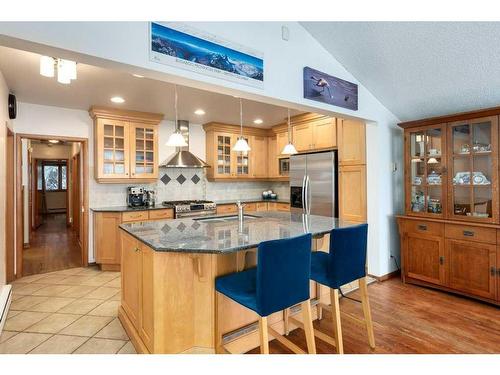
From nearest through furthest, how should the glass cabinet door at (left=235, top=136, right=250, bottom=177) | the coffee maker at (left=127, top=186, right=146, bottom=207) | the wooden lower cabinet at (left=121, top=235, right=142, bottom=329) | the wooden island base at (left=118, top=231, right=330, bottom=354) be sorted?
1. the wooden island base at (left=118, top=231, right=330, bottom=354)
2. the wooden lower cabinet at (left=121, top=235, right=142, bottom=329)
3. the coffee maker at (left=127, top=186, right=146, bottom=207)
4. the glass cabinet door at (left=235, top=136, right=250, bottom=177)

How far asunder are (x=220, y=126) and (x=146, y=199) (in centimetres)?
191

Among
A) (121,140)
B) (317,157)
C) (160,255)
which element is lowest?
(160,255)

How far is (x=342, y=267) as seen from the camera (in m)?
2.08

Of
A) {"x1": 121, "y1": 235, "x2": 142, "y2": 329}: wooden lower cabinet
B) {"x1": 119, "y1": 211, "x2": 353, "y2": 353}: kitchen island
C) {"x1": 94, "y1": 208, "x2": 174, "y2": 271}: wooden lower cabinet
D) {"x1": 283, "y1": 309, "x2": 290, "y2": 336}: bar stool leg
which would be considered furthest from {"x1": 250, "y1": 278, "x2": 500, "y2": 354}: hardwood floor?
{"x1": 94, "y1": 208, "x2": 174, "y2": 271}: wooden lower cabinet

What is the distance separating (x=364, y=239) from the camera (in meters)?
2.22

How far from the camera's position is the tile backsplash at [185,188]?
4.60m

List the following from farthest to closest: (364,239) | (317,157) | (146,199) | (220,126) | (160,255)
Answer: (220,126), (146,199), (317,157), (364,239), (160,255)

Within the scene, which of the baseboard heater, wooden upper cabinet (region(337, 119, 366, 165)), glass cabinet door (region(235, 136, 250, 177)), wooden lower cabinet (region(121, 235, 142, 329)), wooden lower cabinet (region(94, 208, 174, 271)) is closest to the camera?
wooden lower cabinet (region(121, 235, 142, 329))

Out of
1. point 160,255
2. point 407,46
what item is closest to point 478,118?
point 407,46

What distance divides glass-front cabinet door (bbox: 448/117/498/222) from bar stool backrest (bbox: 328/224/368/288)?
1698mm

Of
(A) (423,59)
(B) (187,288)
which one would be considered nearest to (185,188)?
(B) (187,288)

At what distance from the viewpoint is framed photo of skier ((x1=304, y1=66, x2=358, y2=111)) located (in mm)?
2797

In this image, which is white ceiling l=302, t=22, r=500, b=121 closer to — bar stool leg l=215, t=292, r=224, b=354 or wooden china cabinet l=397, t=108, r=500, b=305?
wooden china cabinet l=397, t=108, r=500, b=305
